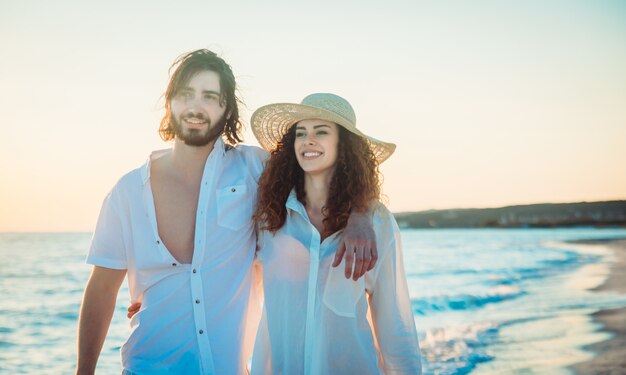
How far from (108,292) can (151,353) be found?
1.49ft

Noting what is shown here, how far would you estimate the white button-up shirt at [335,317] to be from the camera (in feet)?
10.9

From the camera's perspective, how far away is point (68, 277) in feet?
59.1

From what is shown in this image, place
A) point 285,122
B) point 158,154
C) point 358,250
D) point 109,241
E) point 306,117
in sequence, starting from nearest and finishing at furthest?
point 358,250, point 109,241, point 306,117, point 158,154, point 285,122

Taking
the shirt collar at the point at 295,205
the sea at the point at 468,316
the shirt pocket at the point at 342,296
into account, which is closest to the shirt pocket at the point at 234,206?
the shirt collar at the point at 295,205

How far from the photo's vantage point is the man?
3371 mm

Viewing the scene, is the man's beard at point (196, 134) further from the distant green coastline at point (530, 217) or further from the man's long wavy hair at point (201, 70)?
the distant green coastline at point (530, 217)

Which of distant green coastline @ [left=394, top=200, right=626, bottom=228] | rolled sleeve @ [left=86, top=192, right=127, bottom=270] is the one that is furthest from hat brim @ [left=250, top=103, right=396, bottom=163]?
distant green coastline @ [left=394, top=200, right=626, bottom=228]

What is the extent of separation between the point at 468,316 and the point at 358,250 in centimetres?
774

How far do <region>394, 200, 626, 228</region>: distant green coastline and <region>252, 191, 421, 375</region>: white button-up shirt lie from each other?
47.5m

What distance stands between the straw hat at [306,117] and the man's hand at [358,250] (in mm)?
751

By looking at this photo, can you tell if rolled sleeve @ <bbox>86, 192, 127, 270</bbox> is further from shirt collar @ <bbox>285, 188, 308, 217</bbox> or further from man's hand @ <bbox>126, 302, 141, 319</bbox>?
shirt collar @ <bbox>285, 188, 308, 217</bbox>

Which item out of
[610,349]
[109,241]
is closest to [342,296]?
[109,241]

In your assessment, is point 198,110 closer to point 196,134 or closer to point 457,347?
point 196,134

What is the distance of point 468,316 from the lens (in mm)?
10227
